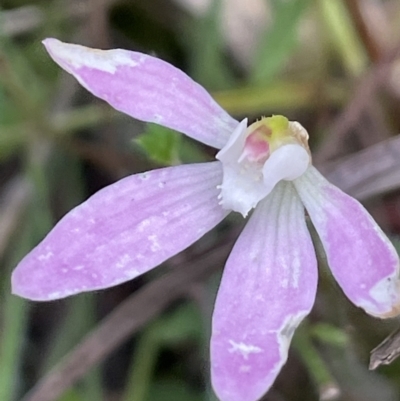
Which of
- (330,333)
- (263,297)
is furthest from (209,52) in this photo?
(263,297)

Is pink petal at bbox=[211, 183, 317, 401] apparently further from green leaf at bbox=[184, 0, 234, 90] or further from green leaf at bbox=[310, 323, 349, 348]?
green leaf at bbox=[184, 0, 234, 90]

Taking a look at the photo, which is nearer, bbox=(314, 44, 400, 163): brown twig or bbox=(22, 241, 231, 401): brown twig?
bbox=(22, 241, 231, 401): brown twig

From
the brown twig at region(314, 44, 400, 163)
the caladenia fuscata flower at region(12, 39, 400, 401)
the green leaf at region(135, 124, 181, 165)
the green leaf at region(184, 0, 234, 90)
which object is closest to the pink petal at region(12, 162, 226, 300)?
the caladenia fuscata flower at region(12, 39, 400, 401)

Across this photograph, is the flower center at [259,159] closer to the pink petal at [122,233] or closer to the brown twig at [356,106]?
the pink petal at [122,233]

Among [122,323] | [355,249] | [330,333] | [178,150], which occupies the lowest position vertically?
[122,323]

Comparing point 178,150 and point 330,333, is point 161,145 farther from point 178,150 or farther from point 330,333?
point 330,333

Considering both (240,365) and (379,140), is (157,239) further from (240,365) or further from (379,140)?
(379,140)

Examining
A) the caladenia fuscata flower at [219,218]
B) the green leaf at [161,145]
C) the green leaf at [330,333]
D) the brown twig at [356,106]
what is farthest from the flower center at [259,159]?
the brown twig at [356,106]
